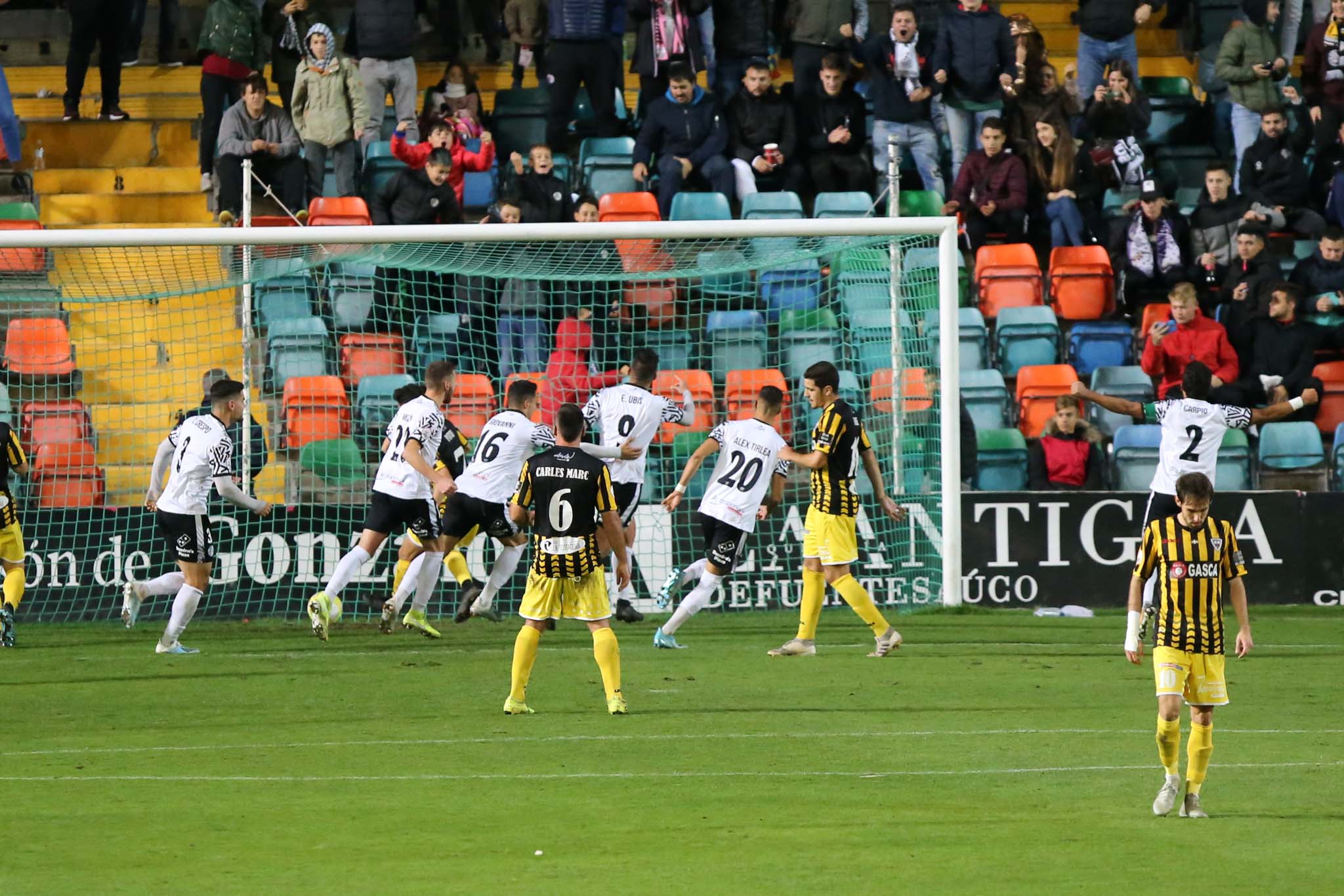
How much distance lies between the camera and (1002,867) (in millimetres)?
6879

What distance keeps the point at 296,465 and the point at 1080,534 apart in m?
6.45

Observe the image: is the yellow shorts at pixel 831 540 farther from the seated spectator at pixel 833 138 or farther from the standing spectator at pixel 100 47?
the standing spectator at pixel 100 47

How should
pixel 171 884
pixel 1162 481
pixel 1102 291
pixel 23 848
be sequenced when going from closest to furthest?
1. pixel 171 884
2. pixel 23 848
3. pixel 1162 481
4. pixel 1102 291

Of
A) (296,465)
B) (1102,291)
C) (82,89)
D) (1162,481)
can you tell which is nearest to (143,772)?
(296,465)

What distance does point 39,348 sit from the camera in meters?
15.8

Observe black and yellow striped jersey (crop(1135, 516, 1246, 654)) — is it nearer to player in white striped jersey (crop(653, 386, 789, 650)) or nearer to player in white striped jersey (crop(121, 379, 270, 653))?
player in white striped jersey (crop(653, 386, 789, 650))

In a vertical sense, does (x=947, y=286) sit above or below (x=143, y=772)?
above

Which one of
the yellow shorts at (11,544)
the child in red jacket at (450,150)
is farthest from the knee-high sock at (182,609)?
the child in red jacket at (450,150)

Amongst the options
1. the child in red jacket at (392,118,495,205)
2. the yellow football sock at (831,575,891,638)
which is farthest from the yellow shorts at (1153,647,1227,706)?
the child in red jacket at (392,118,495,205)

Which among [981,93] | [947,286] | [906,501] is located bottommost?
[906,501]

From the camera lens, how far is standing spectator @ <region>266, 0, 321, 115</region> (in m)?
18.8

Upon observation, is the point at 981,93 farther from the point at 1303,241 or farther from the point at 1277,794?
the point at 1277,794

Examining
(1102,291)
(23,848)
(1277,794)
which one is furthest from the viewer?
(1102,291)

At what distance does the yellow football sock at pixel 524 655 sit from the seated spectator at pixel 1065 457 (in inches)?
267
